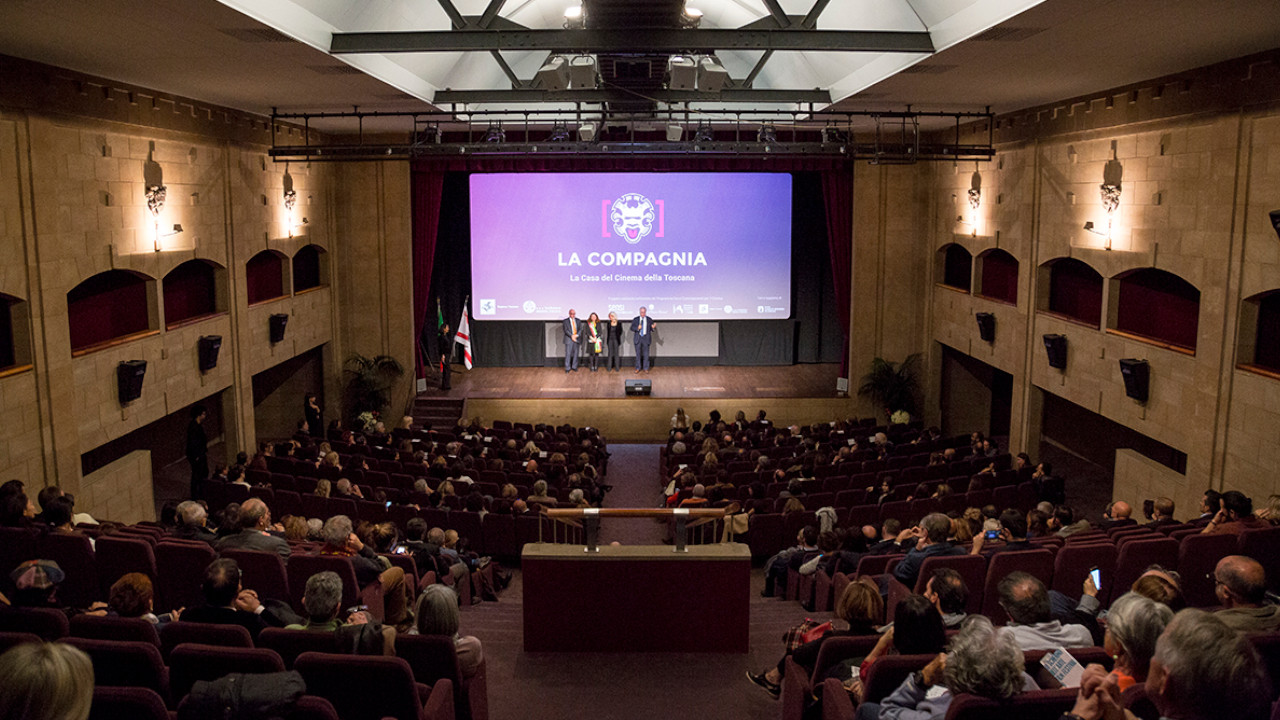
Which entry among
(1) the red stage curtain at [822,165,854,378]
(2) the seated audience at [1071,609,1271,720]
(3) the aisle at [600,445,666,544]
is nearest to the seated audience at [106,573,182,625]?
(2) the seated audience at [1071,609,1271,720]

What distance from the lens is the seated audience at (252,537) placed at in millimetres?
6004

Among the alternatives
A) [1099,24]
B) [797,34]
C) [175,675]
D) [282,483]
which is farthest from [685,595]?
[282,483]

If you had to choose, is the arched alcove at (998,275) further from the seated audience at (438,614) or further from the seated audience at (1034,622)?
the seated audience at (438,614)

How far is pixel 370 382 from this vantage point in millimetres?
17406

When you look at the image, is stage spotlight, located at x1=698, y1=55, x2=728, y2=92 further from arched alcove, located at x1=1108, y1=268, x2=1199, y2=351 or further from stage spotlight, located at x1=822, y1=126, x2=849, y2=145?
arched alcove, located at x1=1108, y1=268, x2=1199, y2=351

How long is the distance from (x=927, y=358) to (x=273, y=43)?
1331cm

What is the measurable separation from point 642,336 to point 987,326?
21.8ft

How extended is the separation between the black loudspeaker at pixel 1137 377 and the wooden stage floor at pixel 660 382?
7.04 m

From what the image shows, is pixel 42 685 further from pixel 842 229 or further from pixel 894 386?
pixel 842 229

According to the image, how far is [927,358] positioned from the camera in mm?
17906

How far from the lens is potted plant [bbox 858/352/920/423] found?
687 inches

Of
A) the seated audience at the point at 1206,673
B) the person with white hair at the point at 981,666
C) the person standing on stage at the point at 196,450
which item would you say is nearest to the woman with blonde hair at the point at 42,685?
the person with white hair at the point at 981,666

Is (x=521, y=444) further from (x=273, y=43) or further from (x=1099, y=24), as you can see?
(x=1099, y=24)

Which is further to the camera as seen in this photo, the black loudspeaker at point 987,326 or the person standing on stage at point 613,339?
the person standing on stage at point 613,339
